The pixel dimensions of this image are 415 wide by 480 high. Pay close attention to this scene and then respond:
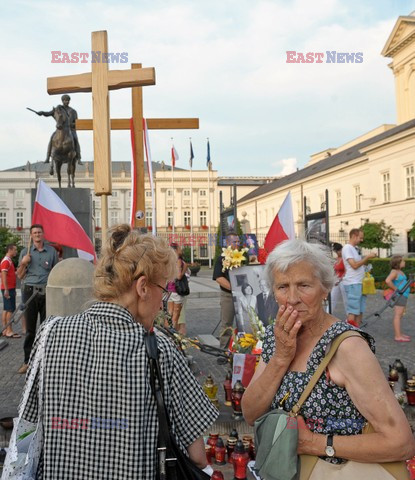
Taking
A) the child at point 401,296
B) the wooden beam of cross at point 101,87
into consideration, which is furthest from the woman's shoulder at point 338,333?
the child at point 401,296

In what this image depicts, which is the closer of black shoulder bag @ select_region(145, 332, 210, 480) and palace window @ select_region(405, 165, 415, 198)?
black shoulder bag @ select_region(145, 332, 210, 480)

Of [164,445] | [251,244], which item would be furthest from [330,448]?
[251,244]

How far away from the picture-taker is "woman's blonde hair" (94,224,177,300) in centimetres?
179

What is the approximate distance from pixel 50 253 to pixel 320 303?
568 cm

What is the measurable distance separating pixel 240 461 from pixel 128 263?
87.4 inches

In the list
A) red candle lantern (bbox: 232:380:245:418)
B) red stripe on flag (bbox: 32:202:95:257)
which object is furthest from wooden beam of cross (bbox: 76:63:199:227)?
red candle lantern (bbox: 232:380:245:418)

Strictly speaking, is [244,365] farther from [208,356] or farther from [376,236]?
[376,236]

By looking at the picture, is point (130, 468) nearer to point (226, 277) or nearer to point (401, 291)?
point (226, 277)

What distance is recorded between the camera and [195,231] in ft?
249

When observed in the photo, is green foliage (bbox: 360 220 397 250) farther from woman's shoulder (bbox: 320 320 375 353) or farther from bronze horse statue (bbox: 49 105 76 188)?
woman's shoulder (bbox: 320 320 375 353)

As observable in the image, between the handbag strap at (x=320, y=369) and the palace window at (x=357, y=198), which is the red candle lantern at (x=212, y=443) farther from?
the palace window at (x=357, y=198)

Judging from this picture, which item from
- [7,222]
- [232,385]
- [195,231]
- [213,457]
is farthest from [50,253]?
[7,222]

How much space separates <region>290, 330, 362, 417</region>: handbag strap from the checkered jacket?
0.37 meters

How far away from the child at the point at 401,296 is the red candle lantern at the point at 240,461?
673cm
